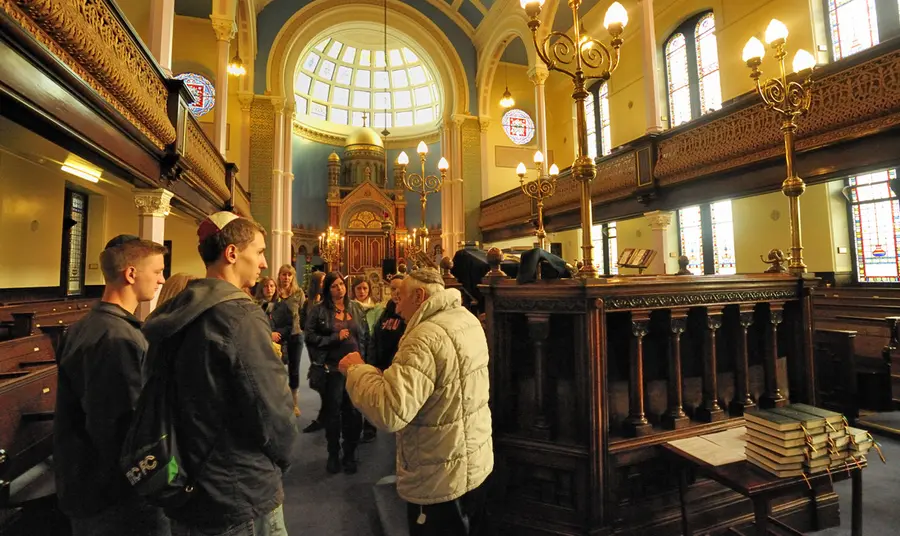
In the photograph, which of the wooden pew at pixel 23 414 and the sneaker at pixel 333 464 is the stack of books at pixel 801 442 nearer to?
the sneaker at pixel 333 464

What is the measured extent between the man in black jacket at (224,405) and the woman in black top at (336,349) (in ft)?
7.77

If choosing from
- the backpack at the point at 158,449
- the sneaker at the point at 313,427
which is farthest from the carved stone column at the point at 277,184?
the backpack at the point at 158,449

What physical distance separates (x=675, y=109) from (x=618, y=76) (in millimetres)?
2861

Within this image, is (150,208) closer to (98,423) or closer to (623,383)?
(98,423)

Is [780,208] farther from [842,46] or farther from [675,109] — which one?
[675,109]

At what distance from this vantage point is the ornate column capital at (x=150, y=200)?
521 cm

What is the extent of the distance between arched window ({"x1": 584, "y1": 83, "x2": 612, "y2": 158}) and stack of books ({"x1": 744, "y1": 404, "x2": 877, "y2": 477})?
1335 cm

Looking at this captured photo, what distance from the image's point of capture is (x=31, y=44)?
8.29ft

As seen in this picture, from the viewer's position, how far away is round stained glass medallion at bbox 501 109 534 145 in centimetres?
1638

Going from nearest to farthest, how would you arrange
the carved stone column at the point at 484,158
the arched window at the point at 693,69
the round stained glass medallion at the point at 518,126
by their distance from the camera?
the arched window at the point at 693,69
the carved stone column at the point at 484,158
the round stained glass medallion at the point at 518,126

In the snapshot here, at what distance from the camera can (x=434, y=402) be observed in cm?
180

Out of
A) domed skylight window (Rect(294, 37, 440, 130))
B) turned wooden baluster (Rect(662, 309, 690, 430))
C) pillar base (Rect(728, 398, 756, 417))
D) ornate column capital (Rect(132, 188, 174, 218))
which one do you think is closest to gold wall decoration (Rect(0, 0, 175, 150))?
ornate column capital (Rect(132, 188, 174, 218))

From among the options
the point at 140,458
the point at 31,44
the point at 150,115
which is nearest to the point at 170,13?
the point at 150,115

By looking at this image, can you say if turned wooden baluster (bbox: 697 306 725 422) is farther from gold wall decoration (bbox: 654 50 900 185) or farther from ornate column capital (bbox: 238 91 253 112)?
ornate column capital (bbox: 238 91 253 112)
